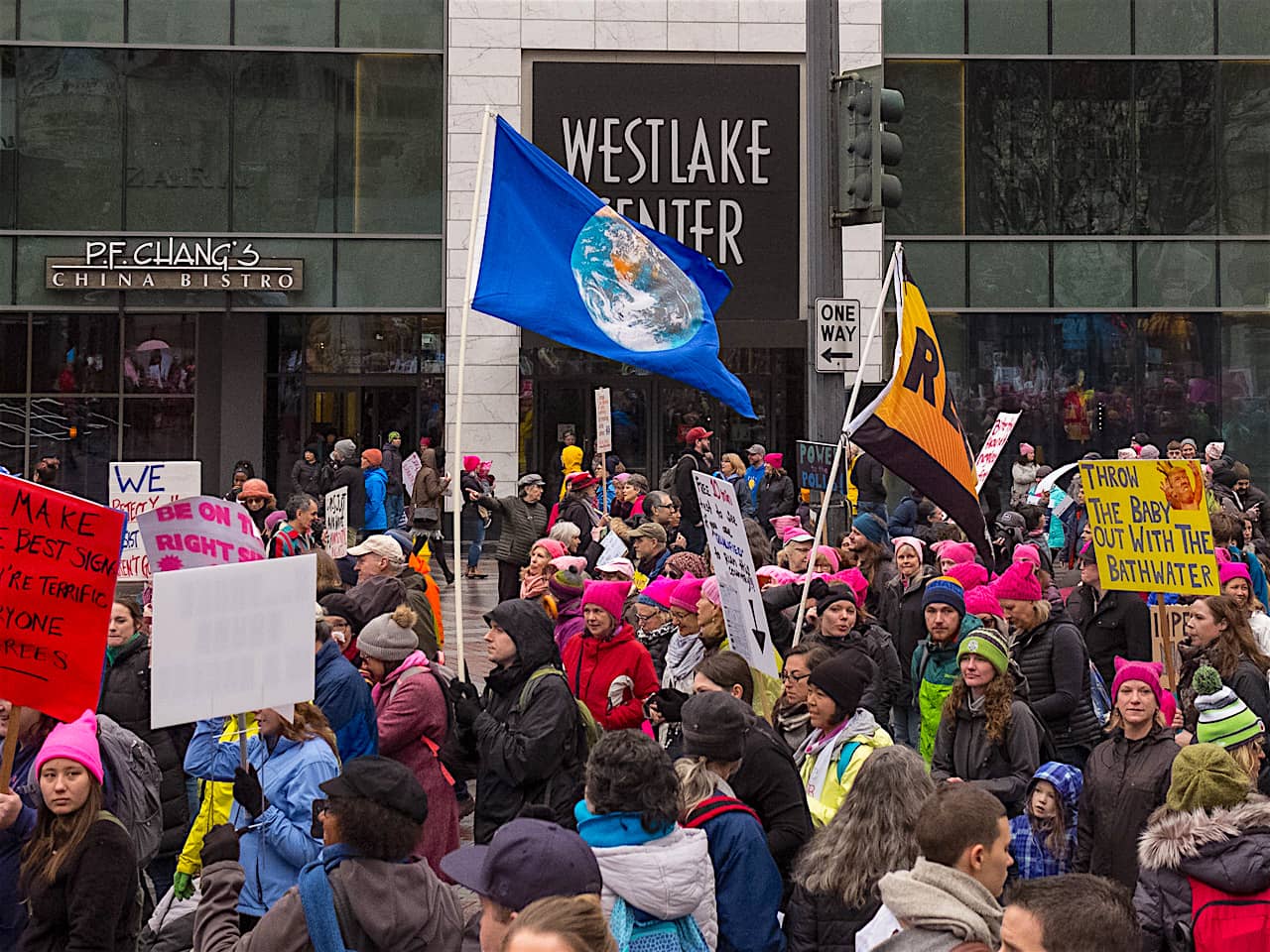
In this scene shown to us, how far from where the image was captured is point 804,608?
9195 mm

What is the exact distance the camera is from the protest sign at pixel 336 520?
43.3 feet

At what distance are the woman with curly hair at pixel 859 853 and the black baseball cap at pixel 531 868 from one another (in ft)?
3.94

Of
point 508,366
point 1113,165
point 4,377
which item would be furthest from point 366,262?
point 1113,165

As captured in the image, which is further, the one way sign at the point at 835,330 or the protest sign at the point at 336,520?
the protest sign at the point at 336,520

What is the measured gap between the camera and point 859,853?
5227 millimetres

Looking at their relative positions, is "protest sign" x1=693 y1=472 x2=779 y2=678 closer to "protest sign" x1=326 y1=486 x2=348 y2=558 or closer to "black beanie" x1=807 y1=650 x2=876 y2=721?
"black beanie" x1=807 y1=650 x2=876 y2=721

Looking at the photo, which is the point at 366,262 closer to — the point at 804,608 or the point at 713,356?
the point at 713,356

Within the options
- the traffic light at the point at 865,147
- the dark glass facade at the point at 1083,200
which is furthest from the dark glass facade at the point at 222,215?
the traffic light at the point at 865,147

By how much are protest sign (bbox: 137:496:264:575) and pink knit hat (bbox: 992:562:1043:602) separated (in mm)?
3714

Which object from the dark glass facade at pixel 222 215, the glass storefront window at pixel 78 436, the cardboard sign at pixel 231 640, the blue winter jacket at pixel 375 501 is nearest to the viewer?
the cardboard sign at pixel 231 640

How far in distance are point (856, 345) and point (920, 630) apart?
265 centimetres

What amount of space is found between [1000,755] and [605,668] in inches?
80.2

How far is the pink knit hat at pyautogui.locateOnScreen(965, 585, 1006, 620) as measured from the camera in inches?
347

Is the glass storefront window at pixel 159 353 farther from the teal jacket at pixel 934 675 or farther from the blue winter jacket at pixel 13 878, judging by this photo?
the blue winter jacket at pixel 13 878
